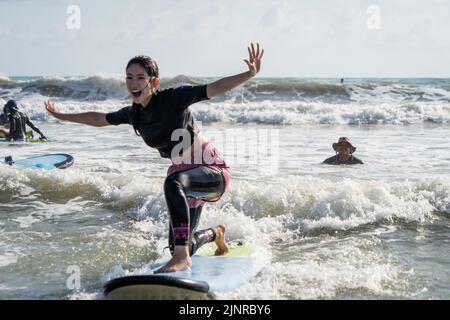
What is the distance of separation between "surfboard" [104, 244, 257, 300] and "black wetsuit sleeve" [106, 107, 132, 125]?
1.18m

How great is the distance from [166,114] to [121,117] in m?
0.51

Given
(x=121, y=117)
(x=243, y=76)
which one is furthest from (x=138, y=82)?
(x=243, y=76)

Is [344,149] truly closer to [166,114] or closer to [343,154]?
[343,154]

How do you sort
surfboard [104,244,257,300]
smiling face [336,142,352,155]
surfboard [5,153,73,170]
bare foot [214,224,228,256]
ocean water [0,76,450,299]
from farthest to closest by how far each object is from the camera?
smiling face [336,142,352,155] < surfboard [5,153,73,170] < bare foot [214,224,228,256] < ocean water [0,76,450,299] < surfboard [104,244,257,300]

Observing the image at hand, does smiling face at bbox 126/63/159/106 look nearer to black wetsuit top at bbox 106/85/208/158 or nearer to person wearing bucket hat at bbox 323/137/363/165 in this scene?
black wetsuit top at bbox 106/85/208/158

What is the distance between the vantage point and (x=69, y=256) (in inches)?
214

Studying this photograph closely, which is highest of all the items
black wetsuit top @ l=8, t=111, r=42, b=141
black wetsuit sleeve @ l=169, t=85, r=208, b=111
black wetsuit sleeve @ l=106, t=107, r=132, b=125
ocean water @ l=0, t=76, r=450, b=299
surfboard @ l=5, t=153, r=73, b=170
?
black wetsuit sleeve @ l=169, t=85, r=208, b=111

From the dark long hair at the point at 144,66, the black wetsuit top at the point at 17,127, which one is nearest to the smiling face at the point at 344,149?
the dark long hair at the point at 144,66

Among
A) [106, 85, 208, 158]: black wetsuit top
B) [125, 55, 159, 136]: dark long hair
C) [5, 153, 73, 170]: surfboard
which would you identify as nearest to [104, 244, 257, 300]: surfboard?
[106, 85, 208, 158]: black wetsuit top

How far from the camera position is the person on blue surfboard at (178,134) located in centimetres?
405

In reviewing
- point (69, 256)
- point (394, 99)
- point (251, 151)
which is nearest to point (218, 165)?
point (69, 256)

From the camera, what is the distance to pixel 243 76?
388cm

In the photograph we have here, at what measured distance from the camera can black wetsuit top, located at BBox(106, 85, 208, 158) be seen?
13.4ft

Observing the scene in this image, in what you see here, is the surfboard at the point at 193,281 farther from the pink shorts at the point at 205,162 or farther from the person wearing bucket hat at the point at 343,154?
the person wearing bucket hat at the point at 343,154
